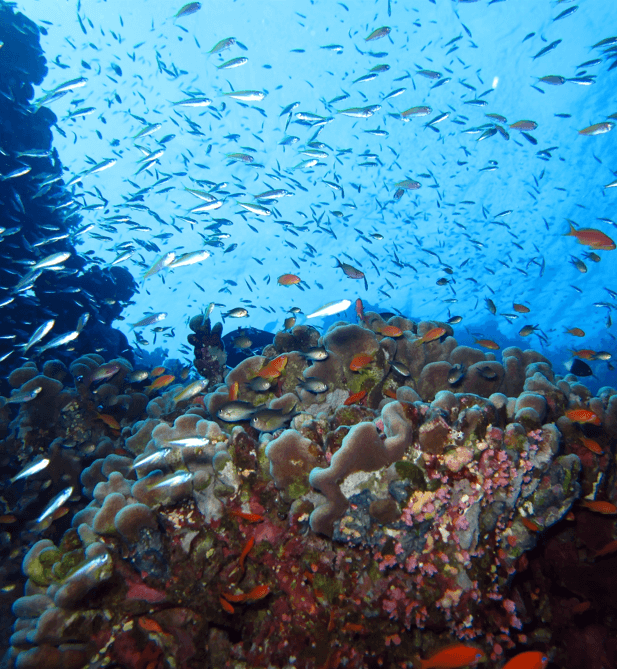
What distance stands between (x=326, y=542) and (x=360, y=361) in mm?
2204

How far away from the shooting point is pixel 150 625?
2943mm

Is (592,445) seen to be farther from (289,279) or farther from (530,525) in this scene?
(289,279)

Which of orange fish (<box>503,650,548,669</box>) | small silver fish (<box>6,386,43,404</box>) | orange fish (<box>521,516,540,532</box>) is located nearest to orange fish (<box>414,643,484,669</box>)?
orange fish (<box>503,650,548,669</box>)

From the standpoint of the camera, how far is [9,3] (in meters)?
13.7

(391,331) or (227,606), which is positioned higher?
(391,331)

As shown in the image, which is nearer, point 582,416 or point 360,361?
point 582,416

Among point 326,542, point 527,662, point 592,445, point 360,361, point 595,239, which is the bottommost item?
point 527,662

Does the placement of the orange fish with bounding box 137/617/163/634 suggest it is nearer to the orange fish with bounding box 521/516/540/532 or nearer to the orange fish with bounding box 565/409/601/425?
the orange fish with bounding box 521/516/540/532

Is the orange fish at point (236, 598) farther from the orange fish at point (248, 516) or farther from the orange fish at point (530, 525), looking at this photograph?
the orange fish at point (530, 525)

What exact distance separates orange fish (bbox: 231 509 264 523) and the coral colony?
32 millimetres

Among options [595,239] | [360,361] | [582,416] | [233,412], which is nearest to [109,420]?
[233,412]

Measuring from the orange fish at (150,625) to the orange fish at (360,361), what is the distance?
11.0 ft

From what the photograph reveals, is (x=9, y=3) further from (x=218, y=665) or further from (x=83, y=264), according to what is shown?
(x=218, y=665)

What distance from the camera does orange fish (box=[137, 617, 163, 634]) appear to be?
2.94 m
